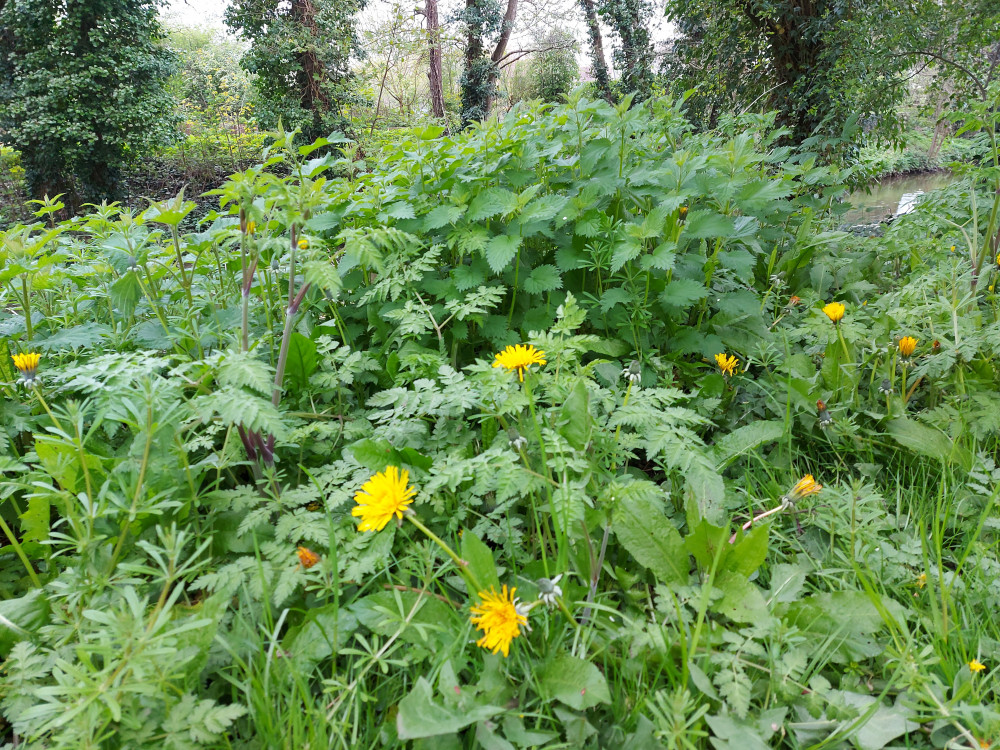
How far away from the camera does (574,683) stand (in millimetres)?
787

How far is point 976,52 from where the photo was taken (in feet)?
10.9

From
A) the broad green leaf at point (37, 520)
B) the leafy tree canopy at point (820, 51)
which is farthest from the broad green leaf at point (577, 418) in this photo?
the leafy tree canopy at point (820, 51)

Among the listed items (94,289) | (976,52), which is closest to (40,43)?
(94,289)

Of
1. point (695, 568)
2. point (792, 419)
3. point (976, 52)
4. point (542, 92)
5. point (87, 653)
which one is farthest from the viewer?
point (542, 92)

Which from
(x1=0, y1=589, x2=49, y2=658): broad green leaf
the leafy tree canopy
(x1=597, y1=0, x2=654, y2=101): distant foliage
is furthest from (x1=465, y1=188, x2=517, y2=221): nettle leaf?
(x1=597, y1=0, x2=654, y2=101): distant foliage

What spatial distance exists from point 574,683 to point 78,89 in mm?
12542

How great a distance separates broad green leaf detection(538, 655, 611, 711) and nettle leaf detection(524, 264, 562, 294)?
1009mm

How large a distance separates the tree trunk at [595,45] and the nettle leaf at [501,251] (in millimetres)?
14547

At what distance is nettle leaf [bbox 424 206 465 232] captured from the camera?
5.09ft

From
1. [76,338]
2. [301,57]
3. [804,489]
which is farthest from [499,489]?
[301,57]

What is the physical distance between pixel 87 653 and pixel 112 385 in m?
0.47

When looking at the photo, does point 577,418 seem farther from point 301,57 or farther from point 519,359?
point 301,57

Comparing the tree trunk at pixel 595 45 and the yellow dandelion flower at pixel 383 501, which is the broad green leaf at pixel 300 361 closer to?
the yellow dandelion flower at pixel 383 501

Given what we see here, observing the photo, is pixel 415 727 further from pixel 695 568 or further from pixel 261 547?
pixel 695 568
